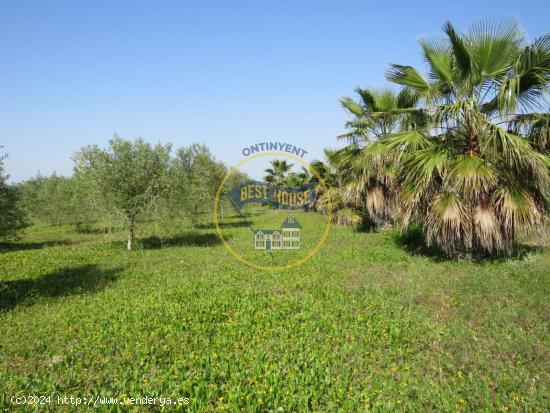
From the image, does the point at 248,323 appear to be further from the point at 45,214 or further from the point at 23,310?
the point at 45,214

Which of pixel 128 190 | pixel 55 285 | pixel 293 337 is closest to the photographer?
pixel 293 337

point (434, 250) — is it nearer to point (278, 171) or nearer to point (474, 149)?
point (474, 149)

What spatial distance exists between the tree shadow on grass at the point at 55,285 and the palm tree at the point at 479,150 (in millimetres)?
8916

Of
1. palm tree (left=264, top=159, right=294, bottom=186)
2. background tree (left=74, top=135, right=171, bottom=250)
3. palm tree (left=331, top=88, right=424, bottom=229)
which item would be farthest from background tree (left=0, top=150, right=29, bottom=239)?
palm tree (left=264, top=159, right=294, bottom=186)

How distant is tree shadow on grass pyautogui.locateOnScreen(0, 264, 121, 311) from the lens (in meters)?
8.00

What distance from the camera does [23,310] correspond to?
23.2 feet

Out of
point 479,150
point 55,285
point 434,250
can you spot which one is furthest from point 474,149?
point 55,285

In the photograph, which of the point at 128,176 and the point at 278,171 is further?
the point at 278,171

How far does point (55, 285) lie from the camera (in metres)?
9.12

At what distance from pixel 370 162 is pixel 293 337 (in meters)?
9.39

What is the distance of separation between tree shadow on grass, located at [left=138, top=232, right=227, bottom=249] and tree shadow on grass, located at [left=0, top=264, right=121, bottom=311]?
206 inches

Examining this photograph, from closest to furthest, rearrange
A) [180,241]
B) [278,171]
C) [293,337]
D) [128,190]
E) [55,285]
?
1. [293,337]
2. [55,285]
3. [128,190]
4. [180,241]
5. [278,171]

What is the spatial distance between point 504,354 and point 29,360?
21.8 ft

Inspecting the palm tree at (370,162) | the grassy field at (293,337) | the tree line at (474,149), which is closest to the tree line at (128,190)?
the tree line at (474,149)
